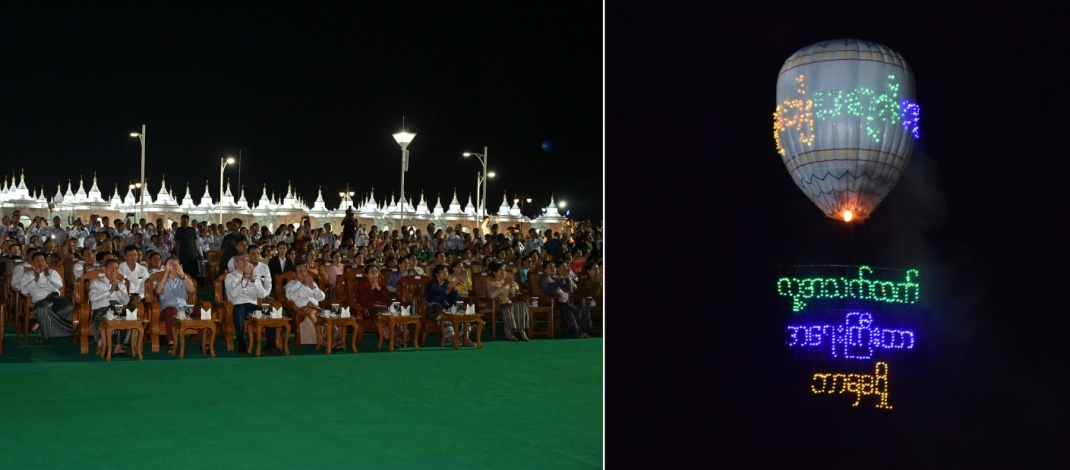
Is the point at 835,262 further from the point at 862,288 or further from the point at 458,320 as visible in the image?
the point at 458,320

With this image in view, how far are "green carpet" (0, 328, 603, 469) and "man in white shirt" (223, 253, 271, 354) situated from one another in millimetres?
313

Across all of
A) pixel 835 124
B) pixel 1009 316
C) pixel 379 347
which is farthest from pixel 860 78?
pixel 379 347

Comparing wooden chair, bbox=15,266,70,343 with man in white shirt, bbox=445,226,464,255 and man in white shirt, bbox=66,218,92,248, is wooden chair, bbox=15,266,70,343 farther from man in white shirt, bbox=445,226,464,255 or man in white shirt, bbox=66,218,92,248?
man in white shirt, bbox=445,226,464,255

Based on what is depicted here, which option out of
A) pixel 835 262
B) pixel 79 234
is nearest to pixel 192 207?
pixel 79 234

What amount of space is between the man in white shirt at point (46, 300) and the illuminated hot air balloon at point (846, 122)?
7428mm

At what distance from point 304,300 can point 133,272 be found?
1614 millimetres

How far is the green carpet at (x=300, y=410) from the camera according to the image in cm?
510

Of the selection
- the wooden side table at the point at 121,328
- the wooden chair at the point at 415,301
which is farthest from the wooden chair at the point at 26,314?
the wooden chair at the point at 415,301

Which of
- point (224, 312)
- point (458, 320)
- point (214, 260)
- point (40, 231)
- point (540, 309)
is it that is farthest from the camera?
point (40, 231)

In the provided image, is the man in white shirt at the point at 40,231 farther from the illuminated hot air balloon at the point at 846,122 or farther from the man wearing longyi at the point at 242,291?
the illuminated hot air balloon at the point at 846,122

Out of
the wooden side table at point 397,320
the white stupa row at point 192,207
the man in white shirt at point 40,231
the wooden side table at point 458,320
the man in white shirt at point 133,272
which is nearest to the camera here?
the man in white shirt at point 133,272

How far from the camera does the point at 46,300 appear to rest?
998 centimetres

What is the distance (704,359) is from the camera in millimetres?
3369

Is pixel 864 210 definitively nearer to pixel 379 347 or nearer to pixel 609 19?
pixel 609 19
